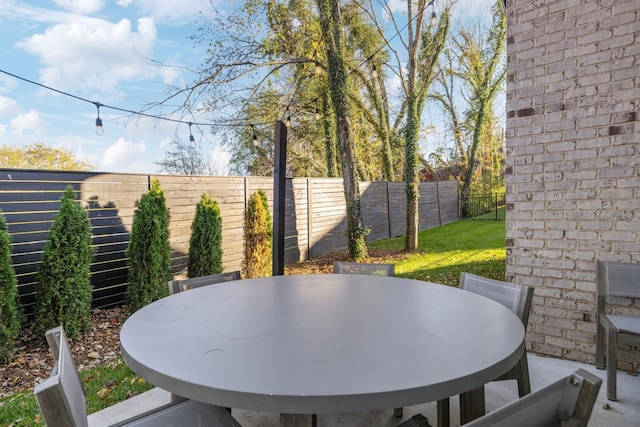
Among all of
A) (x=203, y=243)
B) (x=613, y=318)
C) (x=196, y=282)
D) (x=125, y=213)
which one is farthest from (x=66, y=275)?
(x=613, y=318)

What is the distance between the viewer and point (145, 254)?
3.75 meters

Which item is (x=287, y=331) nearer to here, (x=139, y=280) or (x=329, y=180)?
(x=139, y=280)

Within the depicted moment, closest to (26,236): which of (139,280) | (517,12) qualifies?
(139,280)

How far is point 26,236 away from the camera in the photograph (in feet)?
11.1

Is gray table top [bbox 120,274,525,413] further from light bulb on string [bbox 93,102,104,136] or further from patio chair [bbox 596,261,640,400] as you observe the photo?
light bulb on string [bbox 93,102,104,136]

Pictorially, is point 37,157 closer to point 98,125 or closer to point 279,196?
point 98,125

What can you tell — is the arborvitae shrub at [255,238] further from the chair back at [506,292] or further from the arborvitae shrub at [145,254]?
the chair back at [506,292]

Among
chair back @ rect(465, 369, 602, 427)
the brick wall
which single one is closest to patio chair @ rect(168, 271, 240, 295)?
chair back @ rect(465, 369, 602, 427)

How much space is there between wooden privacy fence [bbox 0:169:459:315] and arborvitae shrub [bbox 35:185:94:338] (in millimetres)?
422

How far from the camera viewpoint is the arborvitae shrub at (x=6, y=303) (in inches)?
110

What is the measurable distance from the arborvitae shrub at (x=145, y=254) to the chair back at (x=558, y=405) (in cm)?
371

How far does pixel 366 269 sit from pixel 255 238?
2.87 meters

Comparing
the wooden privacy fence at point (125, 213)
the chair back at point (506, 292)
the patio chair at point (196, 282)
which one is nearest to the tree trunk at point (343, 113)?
the wooden privacy fence at point (125, 213)

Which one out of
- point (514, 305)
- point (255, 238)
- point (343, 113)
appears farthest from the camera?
point (343, 113)
